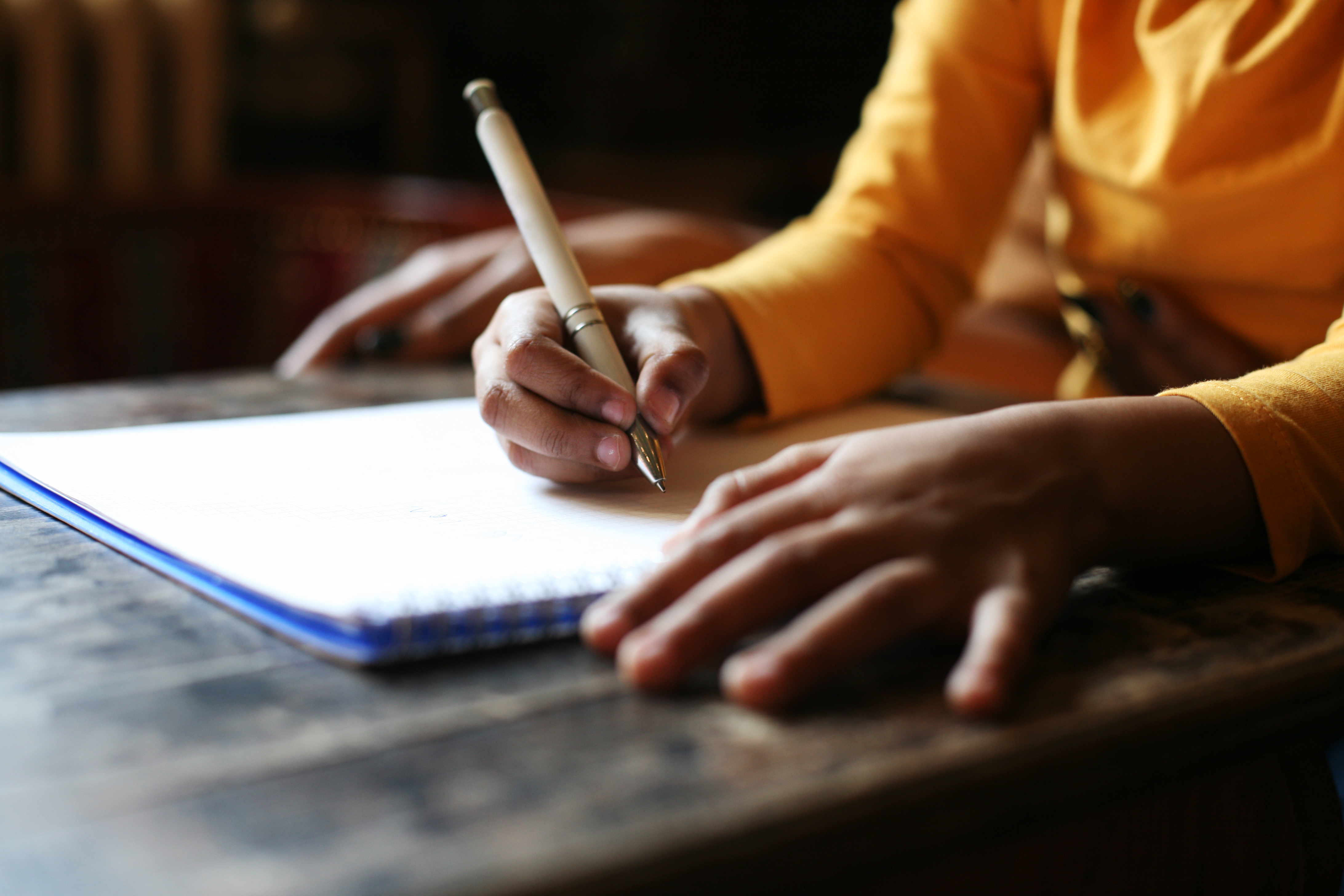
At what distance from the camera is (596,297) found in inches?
18.0

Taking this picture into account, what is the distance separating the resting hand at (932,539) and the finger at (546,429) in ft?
0.22

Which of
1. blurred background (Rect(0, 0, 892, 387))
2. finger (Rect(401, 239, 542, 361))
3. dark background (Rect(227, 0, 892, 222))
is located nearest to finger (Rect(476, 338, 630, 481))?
finger (Rect(401, 239, 542, 361))

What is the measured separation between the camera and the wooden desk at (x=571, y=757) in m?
0.19

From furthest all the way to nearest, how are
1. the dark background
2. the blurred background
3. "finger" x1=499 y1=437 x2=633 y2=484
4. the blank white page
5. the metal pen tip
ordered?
the dark background → the blurred background → the metal pen tip → "finger" x1=499 y1=437 x2=633 y2=484 → the blank white page

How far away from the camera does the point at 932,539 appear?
28cm

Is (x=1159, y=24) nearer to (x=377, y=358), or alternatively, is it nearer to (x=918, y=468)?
(x=918, y=468)

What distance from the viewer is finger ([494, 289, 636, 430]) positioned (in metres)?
0.38

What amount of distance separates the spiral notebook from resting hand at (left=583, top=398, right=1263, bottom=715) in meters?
0.03

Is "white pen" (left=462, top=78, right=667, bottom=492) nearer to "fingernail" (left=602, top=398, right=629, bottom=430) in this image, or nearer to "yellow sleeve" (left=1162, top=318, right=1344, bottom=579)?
"fingernail" (left=602, top=398, right=629, bottom=430)

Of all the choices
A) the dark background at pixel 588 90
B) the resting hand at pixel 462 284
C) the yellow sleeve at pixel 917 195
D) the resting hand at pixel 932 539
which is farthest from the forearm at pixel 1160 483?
the dark background at pixel 588 90

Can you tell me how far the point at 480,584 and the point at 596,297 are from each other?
20 centimetres

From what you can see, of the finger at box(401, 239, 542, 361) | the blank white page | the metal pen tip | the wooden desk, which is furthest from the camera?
the finger at box(401, 239, 542, 361)

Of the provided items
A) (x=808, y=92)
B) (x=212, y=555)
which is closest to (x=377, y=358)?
(x=212, y=555)

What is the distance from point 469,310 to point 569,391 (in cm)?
30
